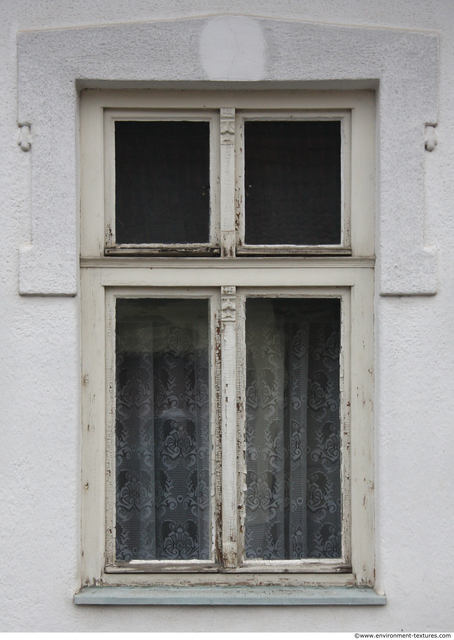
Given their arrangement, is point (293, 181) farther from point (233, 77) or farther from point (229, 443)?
point (229, 443)

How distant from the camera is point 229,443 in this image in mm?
3113

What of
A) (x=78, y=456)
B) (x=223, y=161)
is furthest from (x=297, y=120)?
(x=78, y=456)

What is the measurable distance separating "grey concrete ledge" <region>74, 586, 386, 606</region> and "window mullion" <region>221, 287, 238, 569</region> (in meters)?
0.17

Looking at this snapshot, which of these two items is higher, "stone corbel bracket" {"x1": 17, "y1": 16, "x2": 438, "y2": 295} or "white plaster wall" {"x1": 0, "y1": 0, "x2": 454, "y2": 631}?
"stone corbel bracket" {"x1": 17, "y1": 16, "x2": 438, "y2": 295}

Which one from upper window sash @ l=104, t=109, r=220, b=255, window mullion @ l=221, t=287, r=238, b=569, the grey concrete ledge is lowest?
the grey concrete ledge

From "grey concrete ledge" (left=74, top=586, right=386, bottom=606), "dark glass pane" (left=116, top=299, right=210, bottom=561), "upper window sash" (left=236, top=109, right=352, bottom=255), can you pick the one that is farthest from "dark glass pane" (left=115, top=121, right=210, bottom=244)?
"grey concrete ledge" (left=74, top=586, right=386, bottom=606)

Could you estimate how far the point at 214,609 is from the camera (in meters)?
2.98

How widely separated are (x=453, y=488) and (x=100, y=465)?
1.56 m

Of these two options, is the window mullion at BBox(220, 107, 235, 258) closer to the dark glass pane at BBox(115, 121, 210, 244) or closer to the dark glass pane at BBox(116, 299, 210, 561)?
the dark glass pane at BBox(115, 121, 210, 244)

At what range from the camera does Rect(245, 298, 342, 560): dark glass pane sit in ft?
10.4

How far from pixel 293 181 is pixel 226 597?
6.18ft

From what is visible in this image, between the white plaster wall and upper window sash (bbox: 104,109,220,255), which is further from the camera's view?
upper window sash (bbox: 104,109,220,255)

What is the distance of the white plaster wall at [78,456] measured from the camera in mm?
2969

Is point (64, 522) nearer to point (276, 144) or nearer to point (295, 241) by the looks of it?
point (295, 241)
